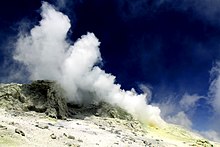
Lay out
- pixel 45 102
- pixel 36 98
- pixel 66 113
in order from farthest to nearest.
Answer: pixel 66 113, pixel 36 98, pixel 45 102

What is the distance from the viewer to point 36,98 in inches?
5384

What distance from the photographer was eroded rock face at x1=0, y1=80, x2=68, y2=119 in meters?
127

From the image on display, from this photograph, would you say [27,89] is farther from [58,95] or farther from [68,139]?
[68,139]

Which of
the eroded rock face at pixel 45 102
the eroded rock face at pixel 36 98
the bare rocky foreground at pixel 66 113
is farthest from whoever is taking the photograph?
the eroded rock face at pixel 45 102

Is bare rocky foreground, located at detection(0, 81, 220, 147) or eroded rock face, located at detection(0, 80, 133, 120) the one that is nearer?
bare rocky foreground, located at detection(0, 81, 220, 147)

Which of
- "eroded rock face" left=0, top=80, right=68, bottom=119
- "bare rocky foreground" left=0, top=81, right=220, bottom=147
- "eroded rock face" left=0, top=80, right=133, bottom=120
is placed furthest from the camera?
"eroded rock face" left=0, top=80, right=133, bottom=120

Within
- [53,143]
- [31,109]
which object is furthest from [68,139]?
[31,109]

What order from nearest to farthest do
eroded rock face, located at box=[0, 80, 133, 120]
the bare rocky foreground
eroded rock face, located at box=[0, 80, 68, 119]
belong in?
the bare rocky foreground, eroded rock face, located at box=[0, 80, 68, 119], eroded rock face, located at box=[0, 80, 133, 120]

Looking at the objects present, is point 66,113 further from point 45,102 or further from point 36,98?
point 36,98

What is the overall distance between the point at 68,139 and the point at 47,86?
82371 mm

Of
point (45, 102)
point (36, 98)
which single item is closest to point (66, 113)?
point (45, 102)

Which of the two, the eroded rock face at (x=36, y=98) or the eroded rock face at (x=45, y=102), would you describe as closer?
the eroded rock face at (x=36, y=98)

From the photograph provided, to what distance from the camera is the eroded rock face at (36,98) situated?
418ft

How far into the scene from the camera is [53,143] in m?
54.7
